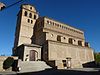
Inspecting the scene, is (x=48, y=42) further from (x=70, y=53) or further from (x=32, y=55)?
(x=70, y=53)

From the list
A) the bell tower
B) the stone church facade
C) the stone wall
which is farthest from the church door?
the bell tower

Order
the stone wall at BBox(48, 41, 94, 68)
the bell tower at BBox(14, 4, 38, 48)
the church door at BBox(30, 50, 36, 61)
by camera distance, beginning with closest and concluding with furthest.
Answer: the church door at BBox(30, 50, 36, 61) < the stone wall at BBox(48, 41, 94, 68) < the bell tower at BBox(14, 4, 38, 48)

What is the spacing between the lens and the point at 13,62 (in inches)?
1013

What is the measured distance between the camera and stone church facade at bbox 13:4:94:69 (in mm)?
32344

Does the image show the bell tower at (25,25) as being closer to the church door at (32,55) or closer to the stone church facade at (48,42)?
the stone church facade at (48,42)

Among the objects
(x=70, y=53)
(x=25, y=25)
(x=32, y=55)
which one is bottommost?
(x=32, y=55)

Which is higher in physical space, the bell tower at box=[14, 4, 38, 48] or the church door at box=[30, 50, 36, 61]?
the bell tower at box=[14, 4, 38, 48]

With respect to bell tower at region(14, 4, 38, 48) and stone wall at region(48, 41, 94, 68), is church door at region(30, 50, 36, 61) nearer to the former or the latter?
stone wall at region(48, 41, 94, 68)

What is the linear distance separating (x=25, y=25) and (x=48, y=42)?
1473cm

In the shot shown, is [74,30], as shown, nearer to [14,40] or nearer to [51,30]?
[51,30]

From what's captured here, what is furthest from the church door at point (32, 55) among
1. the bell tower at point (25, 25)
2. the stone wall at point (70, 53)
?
the bell tower at point (25, 25)

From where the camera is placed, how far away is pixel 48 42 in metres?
33.1

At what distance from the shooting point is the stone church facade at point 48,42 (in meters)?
32.3

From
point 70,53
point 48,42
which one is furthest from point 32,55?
point 70,53
